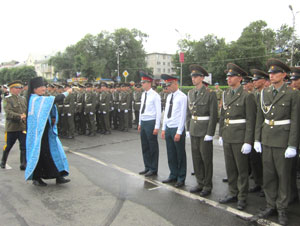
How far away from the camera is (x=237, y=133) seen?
418 centimetres

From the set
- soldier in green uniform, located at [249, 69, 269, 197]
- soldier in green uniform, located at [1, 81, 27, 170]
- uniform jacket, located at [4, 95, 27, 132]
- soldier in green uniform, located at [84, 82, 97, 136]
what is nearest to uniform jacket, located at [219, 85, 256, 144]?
soldier in green uniform, located at [249, 69, 269, 197]

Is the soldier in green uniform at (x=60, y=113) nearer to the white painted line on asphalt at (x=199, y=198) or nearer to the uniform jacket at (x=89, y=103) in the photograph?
the uniform jacket at (x=89, y=103)

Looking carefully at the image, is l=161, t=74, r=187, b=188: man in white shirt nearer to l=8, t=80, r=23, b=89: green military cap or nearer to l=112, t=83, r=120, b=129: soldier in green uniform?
l=8, t=80, r=23, b=89: green military cap

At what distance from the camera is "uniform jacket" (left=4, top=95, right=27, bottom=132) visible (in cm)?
632

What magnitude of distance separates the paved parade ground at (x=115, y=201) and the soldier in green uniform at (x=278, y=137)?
337 mm

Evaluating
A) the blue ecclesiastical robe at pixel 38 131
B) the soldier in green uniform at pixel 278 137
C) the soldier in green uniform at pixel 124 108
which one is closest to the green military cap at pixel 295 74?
the soldier in green uniform at pixel 278 137

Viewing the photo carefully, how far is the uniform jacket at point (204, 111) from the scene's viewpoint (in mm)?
4555

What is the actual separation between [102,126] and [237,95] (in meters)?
8.51

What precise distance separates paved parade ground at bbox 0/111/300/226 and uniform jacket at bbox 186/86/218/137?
1.14 meters

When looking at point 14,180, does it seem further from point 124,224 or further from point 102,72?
point 102,72

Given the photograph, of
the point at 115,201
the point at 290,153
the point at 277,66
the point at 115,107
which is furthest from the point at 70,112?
the point at 290,153

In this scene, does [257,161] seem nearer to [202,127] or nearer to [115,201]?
[202,127]

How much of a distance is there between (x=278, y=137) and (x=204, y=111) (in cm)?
134

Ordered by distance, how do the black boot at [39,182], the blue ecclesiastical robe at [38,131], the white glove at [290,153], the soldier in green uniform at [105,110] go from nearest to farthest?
Answer: the white glove at [290,153], the blue ecclesiastical robe at [38,131], the black boot at [39,182], the soldier in green uniform at [105,110]
